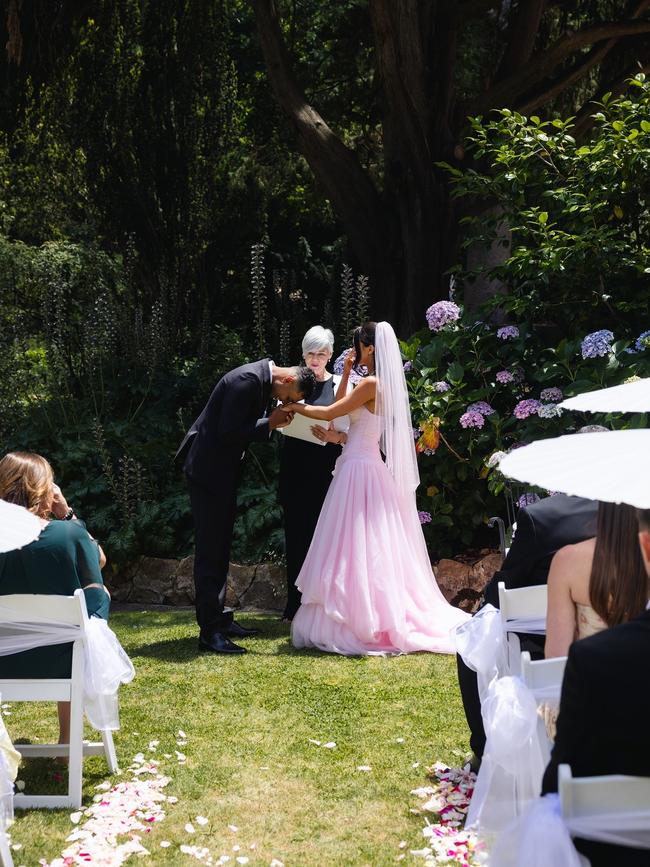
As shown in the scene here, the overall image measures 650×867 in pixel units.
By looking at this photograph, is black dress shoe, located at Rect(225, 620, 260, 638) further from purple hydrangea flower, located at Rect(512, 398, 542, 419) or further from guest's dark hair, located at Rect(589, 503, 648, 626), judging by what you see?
guest's dark hair, located at Rect(589, 503, 648, 626)

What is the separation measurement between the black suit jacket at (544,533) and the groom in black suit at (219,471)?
9.15 feet

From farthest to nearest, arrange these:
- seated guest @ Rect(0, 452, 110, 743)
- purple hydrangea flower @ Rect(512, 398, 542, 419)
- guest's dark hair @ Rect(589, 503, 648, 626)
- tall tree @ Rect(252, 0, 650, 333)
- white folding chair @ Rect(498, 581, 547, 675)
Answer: tall tree @ Rect(252, 0, 650, 333) → purple hydrangea flower @ Rect(512, 398, 542, 419) → seated guest @ Rect(0, 452, 110, 743) → white folding chair @ Rect(498, 581, 547, 675) → guest's dark hair @ Rect(589, 503, 648, 626)

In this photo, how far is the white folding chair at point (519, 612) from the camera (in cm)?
357

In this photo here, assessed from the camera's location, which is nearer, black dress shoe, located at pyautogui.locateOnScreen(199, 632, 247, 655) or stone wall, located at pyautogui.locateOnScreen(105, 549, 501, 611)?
black dress shoe, located at pyautogui.locateOnScreen(199, 632, 247, 655)

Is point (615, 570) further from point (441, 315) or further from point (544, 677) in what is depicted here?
point (441, 315)

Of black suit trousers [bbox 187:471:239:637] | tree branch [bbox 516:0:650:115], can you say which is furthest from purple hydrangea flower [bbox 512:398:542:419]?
tree branch [bbox 516:0:650:115]

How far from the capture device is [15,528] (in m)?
2.94

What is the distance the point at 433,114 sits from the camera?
372 inches

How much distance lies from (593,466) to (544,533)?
4.60 ft

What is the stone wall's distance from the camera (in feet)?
23.7

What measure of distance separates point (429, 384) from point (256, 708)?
10.7 feet

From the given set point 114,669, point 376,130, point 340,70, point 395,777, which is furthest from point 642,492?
point 376,130

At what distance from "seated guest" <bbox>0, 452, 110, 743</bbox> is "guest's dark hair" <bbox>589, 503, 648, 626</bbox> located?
2285 mm

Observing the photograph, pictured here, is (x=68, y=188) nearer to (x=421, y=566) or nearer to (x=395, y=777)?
(x=421, y=566)
